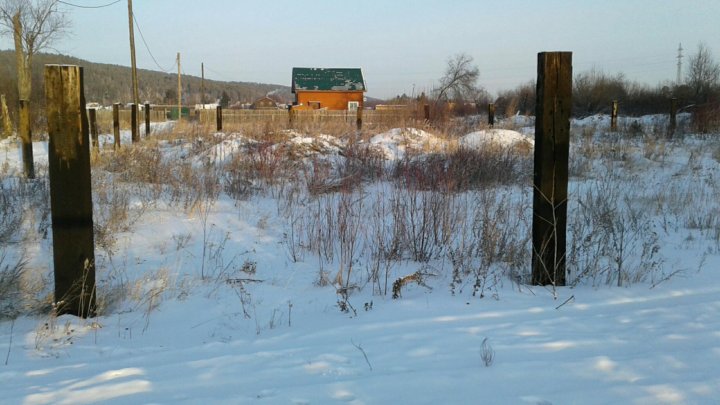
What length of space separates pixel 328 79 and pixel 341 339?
160 ft

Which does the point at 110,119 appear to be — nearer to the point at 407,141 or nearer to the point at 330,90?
the point at 407,141

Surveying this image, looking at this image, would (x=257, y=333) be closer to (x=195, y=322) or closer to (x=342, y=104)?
(x=195, y=322)

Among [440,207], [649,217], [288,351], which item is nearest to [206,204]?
[440,207]

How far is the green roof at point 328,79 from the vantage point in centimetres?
4950

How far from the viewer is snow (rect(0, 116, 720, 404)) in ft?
7.86

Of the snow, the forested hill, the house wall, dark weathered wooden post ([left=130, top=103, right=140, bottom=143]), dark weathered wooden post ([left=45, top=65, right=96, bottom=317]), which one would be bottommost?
the snow

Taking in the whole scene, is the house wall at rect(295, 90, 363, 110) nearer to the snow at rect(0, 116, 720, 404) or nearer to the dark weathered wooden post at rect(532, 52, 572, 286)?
the snow at rect(0, 116, 720, 404)

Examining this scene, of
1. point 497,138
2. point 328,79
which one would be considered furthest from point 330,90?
point 497,138

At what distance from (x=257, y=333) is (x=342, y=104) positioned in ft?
156

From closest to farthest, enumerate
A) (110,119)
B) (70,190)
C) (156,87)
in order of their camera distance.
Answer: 1. (70,190)
2. (110,119)
3. (156,87)

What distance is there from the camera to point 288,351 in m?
2.92

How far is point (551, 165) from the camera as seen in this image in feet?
12.8

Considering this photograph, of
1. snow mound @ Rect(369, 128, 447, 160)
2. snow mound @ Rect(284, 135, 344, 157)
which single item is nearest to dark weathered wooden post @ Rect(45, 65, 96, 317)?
snow mound @ Rect(284, 135, 344, 157)

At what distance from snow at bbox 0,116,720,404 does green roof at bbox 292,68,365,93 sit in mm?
45895
